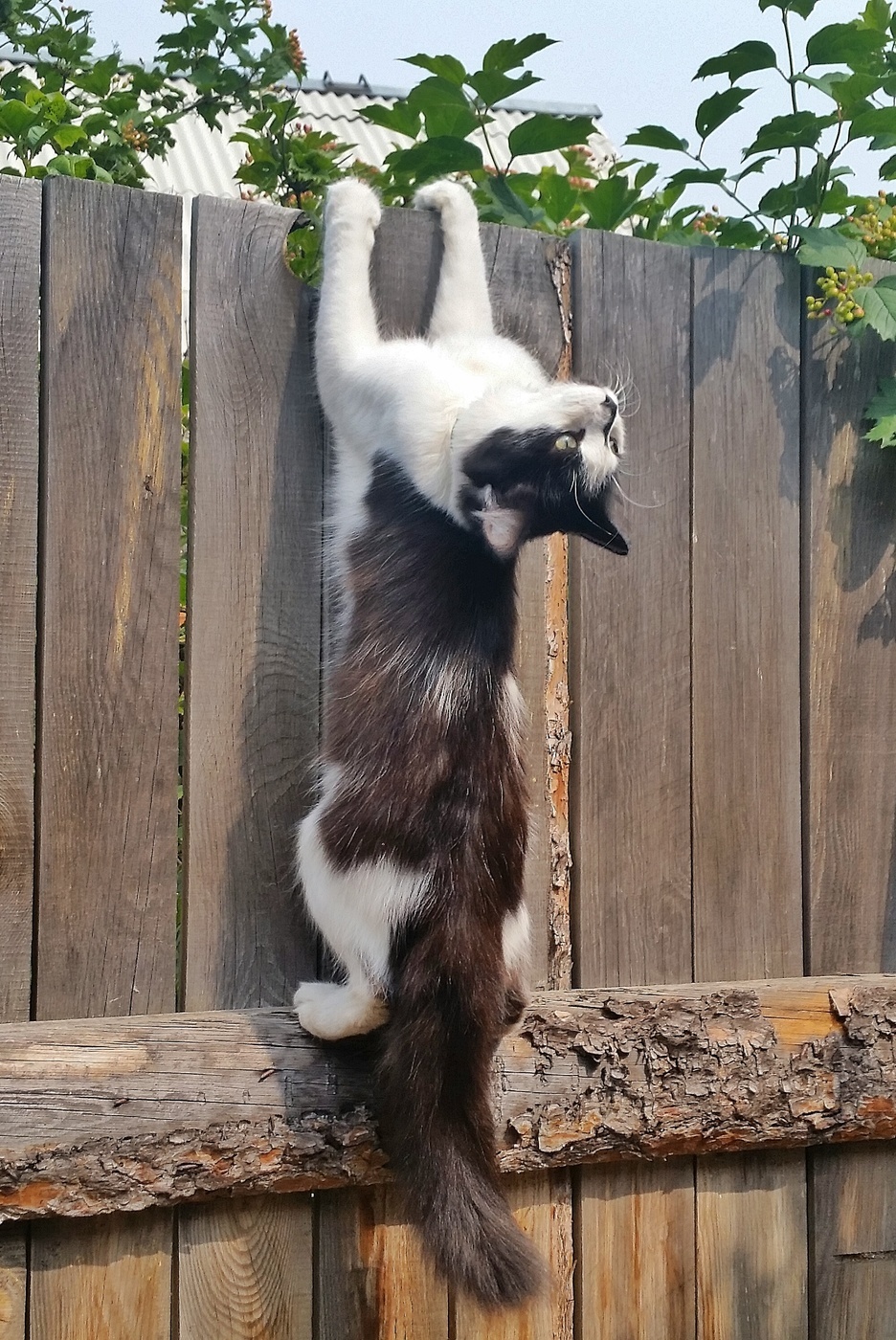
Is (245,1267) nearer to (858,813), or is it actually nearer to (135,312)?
(858,813)

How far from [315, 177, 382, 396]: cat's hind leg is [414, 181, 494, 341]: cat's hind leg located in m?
0.12

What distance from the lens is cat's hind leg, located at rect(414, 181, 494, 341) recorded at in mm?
1669

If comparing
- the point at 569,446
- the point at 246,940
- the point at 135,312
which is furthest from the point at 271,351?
the point at 246,940

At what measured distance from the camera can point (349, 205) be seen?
1.59m

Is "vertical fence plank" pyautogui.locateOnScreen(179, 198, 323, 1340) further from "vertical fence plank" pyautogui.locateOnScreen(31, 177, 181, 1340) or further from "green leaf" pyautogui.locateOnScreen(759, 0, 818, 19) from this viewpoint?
"green leaf" pyautogui.locateOnScreen(759, 0, 818, 19)

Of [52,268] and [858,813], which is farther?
[858,813]

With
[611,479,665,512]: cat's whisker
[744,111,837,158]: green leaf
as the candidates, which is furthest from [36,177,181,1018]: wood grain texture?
[744,111,837,158]: green leaf

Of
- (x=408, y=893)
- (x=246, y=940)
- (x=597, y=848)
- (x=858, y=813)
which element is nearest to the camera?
(x=408, y=893)

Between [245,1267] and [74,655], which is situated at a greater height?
[74,655]

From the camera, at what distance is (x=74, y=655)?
1508mm

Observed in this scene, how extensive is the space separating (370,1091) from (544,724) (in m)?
0.57

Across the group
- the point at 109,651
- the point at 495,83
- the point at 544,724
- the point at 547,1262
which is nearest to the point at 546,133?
the point at 495,83

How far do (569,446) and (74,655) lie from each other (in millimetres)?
705

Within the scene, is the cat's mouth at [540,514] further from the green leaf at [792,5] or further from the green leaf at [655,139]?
the green leaf at [792,5]
